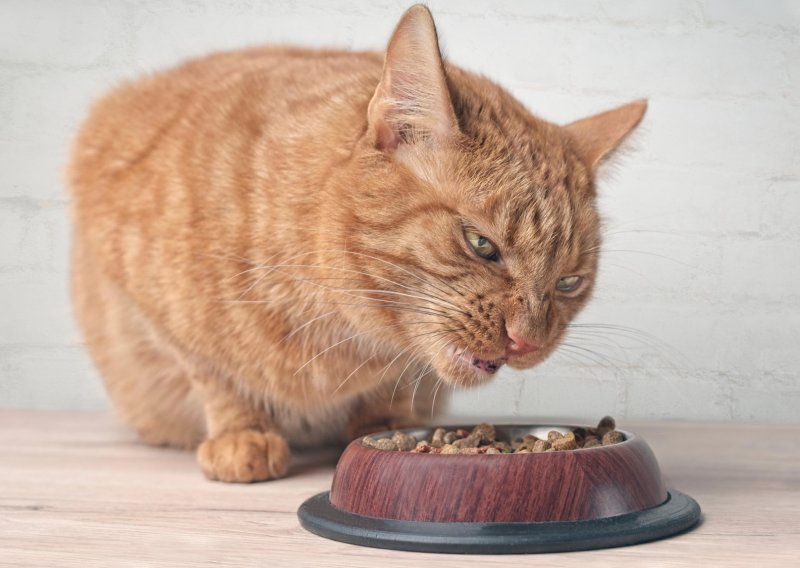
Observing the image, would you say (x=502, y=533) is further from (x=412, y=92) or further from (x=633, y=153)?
(x=633, y=153)

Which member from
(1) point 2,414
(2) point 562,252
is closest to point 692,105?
(2) point 562,252

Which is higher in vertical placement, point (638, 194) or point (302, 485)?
point (638, 194)

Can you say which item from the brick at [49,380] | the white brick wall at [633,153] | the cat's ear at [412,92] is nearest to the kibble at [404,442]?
the cat's ear at [412,92]

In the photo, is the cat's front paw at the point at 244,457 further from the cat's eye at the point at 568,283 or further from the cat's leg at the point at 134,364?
the cat's eye at the point at 568,283

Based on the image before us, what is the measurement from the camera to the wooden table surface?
1.07 meters

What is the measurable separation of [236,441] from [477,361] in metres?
0.44

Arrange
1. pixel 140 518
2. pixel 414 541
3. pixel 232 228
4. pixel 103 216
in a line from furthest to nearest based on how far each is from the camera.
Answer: pixel 103 216
pixel 232 228
pixel 140 518
pixel 414 541

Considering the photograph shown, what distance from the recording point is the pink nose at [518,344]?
4.11 ft

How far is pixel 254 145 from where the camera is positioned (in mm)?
1519

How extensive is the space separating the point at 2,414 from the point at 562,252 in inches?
56.1

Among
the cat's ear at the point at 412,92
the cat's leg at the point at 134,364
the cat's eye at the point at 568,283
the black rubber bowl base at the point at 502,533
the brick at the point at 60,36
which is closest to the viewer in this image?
the black rubber bowl base at the point at 502,533

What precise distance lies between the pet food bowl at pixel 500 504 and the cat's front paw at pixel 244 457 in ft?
1.18

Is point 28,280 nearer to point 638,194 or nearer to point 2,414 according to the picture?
point 2,414

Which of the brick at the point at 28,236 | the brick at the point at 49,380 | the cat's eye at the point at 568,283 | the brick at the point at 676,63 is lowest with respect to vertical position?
the brick at the point at 49,380
